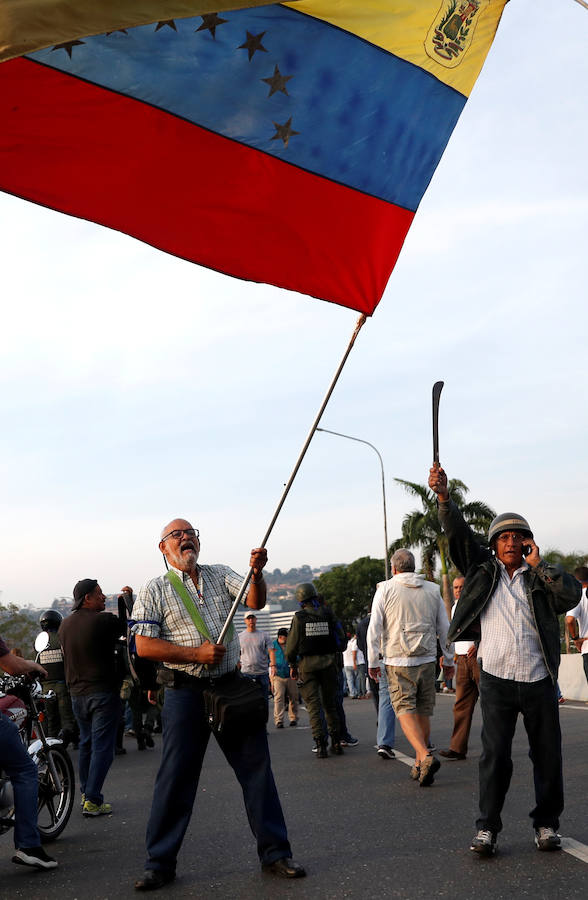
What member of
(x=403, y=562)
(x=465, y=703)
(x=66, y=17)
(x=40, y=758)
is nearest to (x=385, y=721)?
(x=465, y=703)

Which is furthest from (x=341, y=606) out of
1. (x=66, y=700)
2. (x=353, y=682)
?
(x=66, y=700)

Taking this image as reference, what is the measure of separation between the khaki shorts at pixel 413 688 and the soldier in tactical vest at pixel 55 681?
4104mm

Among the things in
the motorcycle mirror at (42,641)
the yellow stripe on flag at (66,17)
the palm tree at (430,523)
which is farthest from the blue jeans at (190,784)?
the palm tree at (430,523)

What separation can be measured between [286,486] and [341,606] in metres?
86.6

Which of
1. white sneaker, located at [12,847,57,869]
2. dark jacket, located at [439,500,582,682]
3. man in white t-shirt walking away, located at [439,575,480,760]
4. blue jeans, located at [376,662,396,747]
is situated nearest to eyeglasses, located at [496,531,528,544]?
dark jacket, located at [439,500,582,682]

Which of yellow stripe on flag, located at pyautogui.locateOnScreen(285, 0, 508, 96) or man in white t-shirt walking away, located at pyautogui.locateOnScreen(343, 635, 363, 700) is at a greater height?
yellow stripe on flag, located at pyautogui.locateOnScreen(285, 0, 508, 96)

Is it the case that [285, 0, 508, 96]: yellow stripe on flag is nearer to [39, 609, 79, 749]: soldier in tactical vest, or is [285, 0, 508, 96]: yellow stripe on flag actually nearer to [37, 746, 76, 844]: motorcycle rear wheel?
[37, 746, 76, 844]: motorcycle rear wheel

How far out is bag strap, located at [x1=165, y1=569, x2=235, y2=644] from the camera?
5.93m

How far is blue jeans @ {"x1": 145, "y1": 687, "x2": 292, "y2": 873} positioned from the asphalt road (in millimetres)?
199

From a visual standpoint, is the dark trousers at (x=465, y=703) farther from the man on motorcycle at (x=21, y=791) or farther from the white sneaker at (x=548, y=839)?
the man on motorcycle at (x=21, y=791)

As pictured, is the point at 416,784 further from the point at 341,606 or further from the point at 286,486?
the point at 341,606

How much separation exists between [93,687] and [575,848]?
432 centimetres

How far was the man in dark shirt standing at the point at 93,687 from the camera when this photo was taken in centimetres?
844

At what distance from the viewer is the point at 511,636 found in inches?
237
